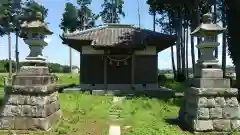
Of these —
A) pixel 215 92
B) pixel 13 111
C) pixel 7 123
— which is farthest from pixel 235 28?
pixel 7 123

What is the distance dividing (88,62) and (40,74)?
13.7 m

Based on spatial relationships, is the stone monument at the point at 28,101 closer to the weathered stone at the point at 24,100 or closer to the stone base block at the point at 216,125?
the weathered stone at the point at 24,100

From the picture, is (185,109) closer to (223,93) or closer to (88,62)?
(223,93)

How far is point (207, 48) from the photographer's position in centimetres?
1084

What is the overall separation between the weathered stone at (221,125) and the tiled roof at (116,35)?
12.9m

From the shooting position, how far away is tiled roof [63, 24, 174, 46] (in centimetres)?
2278

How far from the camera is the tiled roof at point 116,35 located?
897 inches

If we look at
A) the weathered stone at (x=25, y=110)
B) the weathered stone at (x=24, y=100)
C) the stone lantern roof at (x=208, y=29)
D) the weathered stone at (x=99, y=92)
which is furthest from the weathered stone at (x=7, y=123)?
the weathered stone at (x=99, y=92)

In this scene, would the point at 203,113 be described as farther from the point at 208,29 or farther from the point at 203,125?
the point at 208,29

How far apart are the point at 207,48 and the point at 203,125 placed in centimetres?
269

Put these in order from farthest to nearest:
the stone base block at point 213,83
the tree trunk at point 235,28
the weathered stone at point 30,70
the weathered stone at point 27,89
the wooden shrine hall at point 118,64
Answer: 1. the wooden shrine hall at point 118,64
2. the tree trunk at point 235,28
3. the stone base block at point 213,83
4. the weathered stone at point 30,70
5. the weathered stone at point 27,89

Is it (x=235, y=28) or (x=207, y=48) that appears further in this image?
(x=235, y=28)

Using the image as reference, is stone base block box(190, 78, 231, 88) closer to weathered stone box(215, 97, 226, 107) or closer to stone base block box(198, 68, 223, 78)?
stone base block box(198, 68, 223, 78)

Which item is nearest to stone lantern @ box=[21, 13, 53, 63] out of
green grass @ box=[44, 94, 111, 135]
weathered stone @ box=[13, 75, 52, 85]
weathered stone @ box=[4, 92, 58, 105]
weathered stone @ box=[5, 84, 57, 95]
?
weathered stone @ box=[13, 75, 52, 85]
